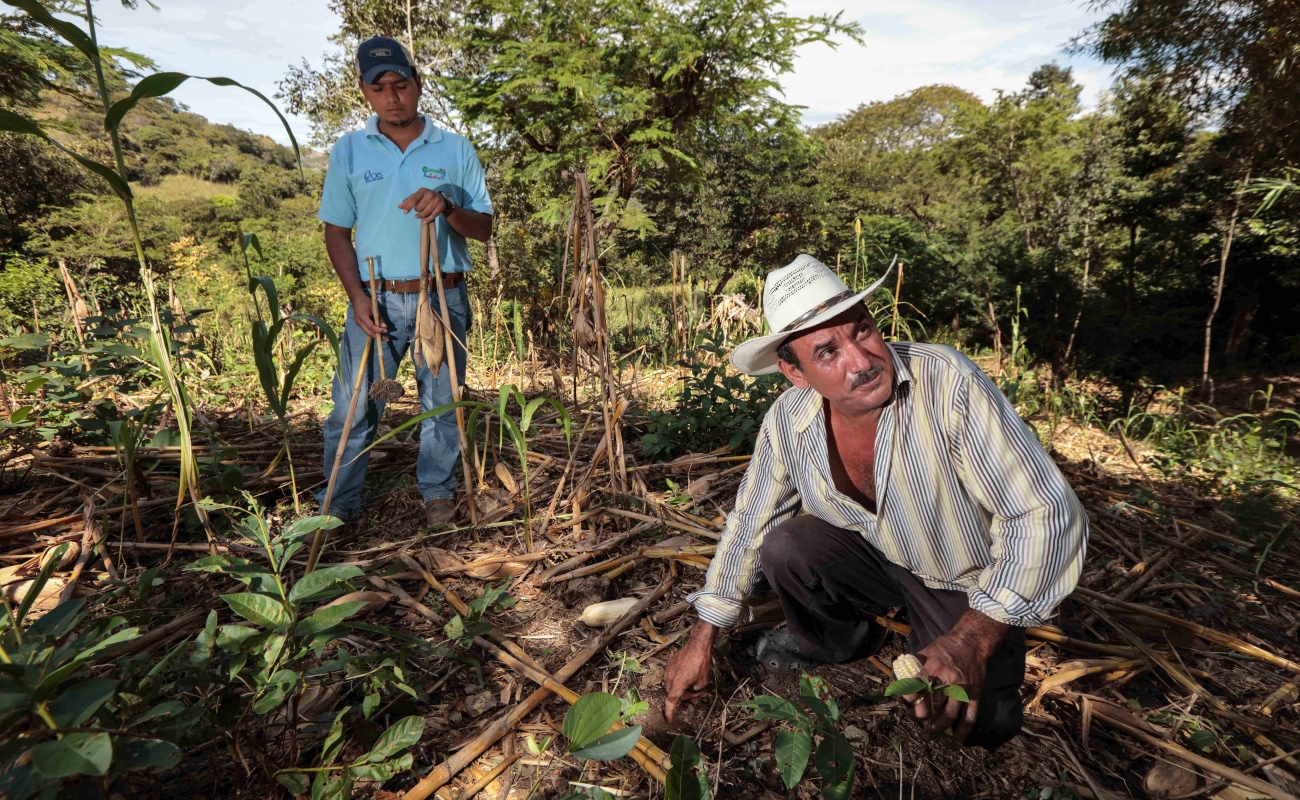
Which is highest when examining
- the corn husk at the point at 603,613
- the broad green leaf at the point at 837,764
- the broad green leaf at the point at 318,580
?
the broad green leaf at the point at 318,580

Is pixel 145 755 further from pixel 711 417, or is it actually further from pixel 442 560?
pixel 711 417

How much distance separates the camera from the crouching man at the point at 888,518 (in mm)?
1257

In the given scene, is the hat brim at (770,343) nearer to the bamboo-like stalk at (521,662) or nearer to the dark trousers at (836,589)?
the dark trousers at (836,589)

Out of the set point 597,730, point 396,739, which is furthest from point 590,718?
point 396,739

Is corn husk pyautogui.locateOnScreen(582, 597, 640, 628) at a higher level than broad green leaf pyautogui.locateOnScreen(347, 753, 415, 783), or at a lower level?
lower

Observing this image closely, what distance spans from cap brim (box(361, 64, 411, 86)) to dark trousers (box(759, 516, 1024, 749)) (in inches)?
81.6

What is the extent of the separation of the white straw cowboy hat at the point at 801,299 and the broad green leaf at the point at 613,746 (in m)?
0.87

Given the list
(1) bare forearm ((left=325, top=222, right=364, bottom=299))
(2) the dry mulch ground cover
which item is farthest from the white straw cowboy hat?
(1) bare forearm ((left=325, top=222, right=364, bottom=299))

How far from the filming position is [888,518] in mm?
1524

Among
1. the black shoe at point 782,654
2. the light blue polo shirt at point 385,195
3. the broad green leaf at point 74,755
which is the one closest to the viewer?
the broad green leaf at point 74,755

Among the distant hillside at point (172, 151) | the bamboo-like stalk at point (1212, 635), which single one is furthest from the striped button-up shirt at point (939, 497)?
the distant hillside at point (172, 151)

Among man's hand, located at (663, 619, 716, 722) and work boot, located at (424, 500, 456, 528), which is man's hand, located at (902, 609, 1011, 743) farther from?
work boot, located at (424, 500, 456, 528)

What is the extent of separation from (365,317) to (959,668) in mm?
2100

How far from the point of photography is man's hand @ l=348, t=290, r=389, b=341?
7.32ft
